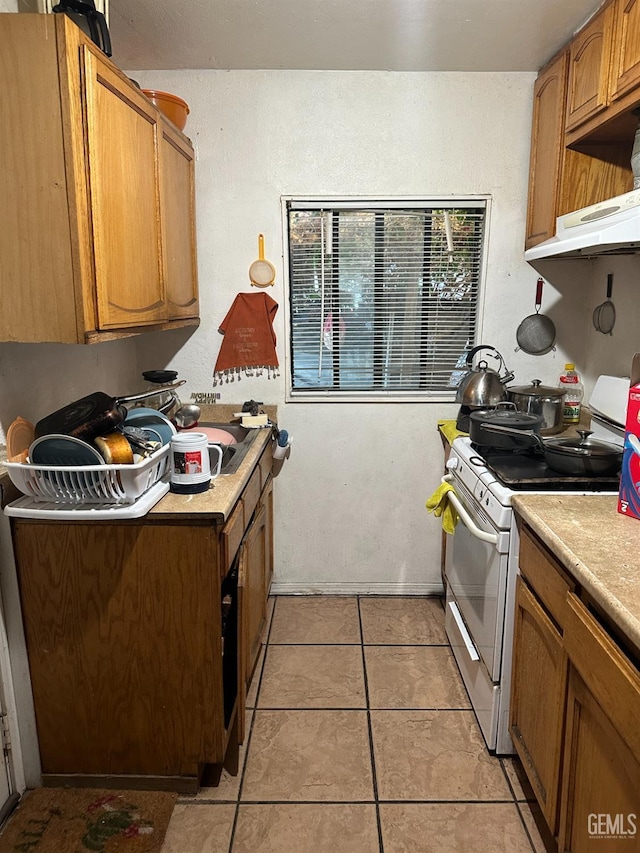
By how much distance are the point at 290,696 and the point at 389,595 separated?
876 mm

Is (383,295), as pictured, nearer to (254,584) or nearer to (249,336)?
(249,336)

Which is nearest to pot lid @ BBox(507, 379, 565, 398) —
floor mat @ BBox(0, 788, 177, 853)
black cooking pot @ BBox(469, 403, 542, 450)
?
black cooking pot @ BBox(469, 403, 542, 450)

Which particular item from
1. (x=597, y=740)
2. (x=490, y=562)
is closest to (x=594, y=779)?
(x=597, y=740)

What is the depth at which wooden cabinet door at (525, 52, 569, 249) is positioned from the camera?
222 cm

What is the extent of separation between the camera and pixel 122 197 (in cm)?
166

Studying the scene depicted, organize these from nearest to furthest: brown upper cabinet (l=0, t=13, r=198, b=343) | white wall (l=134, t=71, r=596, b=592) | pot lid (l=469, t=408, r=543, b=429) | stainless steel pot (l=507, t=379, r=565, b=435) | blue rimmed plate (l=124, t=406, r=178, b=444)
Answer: brown upper cabinet (l=0, t=13, r=198, b=343)
blue rimmed plate (l=124, t=406, r=178, b=444)
pot lid (l=469, t=408, r=543, b=429)
stainless steel pot (l=507, t=379, r=565, b=435)
white wall (l=134, t=71, r=596, b=592)

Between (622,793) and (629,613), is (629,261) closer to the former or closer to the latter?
(629,613)

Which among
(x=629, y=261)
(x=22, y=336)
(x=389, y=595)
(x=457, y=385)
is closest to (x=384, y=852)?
(x=389, y=595)

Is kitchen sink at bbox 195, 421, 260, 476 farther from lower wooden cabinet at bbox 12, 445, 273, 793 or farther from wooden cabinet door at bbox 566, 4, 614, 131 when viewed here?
wooden cabinet door at bbox 566, 4, 614, 131

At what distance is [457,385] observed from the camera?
8.99 feet

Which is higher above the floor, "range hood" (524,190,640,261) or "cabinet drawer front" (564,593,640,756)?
"range hood" (524,190,640,261)

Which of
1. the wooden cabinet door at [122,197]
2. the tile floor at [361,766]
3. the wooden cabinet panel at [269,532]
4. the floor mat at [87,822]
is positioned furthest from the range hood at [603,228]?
the floor mat at [87,822]

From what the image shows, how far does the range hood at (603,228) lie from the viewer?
1502 mm

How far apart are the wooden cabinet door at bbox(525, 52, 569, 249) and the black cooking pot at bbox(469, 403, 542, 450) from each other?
776mm
